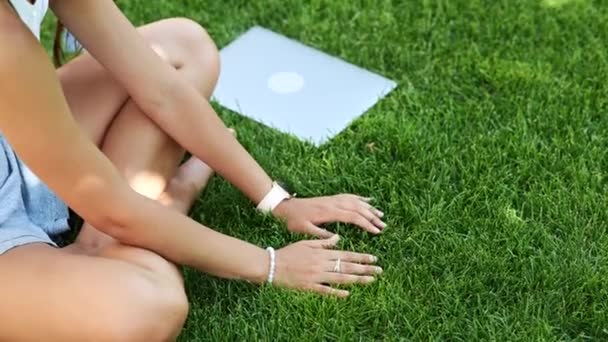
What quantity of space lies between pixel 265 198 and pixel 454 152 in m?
0.47

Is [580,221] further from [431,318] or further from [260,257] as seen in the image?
[260,257]

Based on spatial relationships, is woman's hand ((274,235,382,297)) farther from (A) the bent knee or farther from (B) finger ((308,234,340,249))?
(A) the bent knee

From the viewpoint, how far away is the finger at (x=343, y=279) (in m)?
1.95

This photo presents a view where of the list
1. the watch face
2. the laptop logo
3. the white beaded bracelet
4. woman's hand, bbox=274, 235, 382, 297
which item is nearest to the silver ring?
woman's hand, bbox=274, 235, 382, 297

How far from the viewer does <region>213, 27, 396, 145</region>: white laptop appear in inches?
97.0

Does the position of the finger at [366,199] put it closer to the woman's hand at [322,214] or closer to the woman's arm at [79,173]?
the woman's hand at [322,214]

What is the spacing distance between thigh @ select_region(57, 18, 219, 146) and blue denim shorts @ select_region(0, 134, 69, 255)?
16 centimetres

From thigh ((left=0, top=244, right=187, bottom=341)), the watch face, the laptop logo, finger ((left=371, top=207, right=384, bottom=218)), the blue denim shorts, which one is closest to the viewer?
thigh ((left=0, top=244, right=187, bottom=341))

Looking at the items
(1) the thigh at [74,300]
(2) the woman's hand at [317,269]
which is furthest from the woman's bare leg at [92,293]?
(2) the woman's hand at [317,269]

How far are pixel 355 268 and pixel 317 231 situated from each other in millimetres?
127

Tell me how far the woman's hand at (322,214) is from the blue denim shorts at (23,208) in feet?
1.43

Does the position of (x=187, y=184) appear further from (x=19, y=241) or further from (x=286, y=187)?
(x=19, y=241)

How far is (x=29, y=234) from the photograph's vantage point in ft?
5.93

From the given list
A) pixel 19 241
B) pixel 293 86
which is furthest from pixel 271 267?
pixel 293 86
